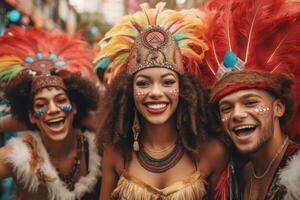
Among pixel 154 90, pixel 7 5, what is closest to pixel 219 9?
pixel 154 90

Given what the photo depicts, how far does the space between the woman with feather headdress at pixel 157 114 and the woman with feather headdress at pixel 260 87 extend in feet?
0.65

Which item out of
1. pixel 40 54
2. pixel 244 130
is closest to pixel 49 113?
pixel 40 54

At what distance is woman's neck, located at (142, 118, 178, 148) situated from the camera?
3.62 meters

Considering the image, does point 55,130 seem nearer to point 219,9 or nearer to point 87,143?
point 87,143

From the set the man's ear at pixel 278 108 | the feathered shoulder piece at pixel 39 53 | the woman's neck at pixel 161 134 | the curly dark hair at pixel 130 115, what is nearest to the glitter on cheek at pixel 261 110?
the man's ear at pixel 278 108

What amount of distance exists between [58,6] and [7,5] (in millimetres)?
15732

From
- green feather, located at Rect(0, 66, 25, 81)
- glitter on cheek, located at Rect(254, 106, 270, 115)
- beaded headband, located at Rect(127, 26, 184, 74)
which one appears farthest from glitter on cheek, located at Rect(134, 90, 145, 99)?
green feather, located at Rect(0, 66, 25, 81)

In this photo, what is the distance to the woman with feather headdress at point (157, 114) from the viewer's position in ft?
11.1

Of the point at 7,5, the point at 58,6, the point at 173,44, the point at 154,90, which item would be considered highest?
the point at 58,6

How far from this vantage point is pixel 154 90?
132 inches

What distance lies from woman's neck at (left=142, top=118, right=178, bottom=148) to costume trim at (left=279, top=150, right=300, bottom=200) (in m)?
1.01

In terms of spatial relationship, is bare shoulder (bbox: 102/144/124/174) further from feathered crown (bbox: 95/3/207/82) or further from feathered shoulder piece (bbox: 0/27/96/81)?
feathered shoulder piece (bbox: 0/27/96/81)

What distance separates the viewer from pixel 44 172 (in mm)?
4109

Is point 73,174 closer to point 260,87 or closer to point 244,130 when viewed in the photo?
point 244,130
